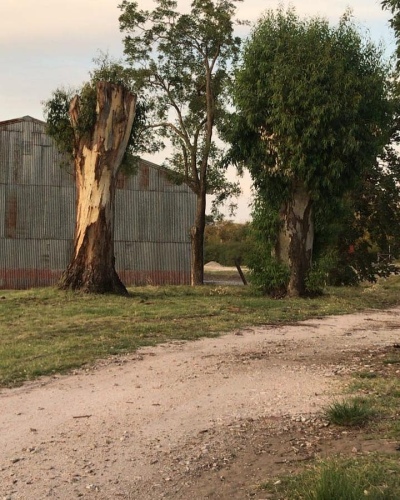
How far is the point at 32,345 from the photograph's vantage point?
1165cm

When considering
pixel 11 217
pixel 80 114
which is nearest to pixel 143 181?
pixel 11 217

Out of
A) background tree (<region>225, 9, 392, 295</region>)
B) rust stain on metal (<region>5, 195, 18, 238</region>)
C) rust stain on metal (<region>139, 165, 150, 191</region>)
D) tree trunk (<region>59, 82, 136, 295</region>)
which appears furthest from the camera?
rust stain on metal (<region>139, 165, 150, 191</region>)

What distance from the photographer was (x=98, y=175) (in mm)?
21047

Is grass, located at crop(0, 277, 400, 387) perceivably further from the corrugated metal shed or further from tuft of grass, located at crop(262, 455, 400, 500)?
the corrugated metal shed

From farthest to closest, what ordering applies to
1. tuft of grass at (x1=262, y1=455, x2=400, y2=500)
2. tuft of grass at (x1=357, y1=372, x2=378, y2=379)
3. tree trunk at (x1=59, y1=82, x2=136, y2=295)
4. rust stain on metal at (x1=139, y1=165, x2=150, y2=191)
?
rust stain on metal at (x1=139, y1=165, x2=150, y2=191), tree trunk at (x1=59, y1=82, x2=136, y2=295), tuft of grass at (x1=357, y1=372, x2=378, y2=379), tuft of grass at (x1=262, y1=455, x2=400, y2=500)

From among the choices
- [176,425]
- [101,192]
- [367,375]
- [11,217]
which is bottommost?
[176,425]

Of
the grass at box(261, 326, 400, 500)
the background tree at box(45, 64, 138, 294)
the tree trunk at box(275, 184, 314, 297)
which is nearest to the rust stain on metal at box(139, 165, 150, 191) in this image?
the background tree at box(45, 64, 138, 294)

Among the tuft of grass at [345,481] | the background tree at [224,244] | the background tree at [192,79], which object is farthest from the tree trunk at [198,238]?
the tuft of grass at [345,481]

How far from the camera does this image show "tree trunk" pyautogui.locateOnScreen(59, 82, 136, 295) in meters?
21.0

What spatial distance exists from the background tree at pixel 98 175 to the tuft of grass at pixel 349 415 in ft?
48.1

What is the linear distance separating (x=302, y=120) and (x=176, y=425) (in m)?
14.5

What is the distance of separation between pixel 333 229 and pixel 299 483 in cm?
1749

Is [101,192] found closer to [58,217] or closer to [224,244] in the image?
[58,217]

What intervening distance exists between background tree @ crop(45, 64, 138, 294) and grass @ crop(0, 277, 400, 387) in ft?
3.01
